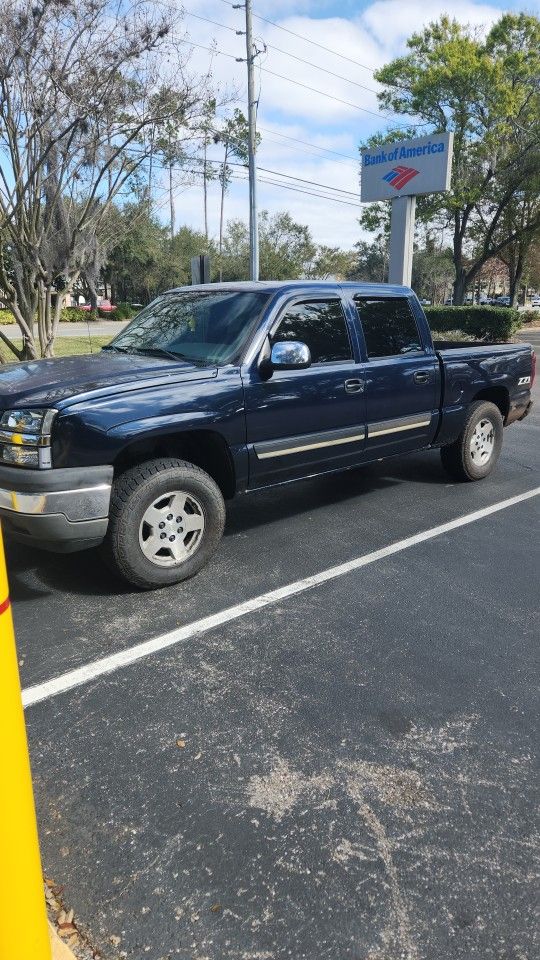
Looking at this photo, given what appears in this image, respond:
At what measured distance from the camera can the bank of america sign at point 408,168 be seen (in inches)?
699

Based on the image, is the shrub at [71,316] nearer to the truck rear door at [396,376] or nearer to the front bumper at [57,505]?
the truck rear door at [396,376]

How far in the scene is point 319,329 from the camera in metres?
4.90

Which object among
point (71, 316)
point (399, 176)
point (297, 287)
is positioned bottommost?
point (71, 316)

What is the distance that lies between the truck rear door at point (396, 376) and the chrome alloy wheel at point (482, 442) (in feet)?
2.34

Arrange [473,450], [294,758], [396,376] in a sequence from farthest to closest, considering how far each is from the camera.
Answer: [473,450]
[396,376]
[294,758]

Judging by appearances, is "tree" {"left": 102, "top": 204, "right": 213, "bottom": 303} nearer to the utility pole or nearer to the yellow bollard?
the utility pole

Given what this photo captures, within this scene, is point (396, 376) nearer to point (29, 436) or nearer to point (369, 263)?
point (29, 436)

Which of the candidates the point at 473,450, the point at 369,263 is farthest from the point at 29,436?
the point at 369,263

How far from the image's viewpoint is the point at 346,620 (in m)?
3.69

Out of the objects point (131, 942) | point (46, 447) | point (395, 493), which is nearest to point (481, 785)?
point (131, 942)

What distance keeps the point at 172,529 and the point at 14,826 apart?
8.55ft

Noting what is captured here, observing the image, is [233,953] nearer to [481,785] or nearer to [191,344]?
[481,785]

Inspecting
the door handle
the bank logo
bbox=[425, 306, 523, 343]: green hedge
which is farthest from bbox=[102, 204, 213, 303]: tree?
the door handle

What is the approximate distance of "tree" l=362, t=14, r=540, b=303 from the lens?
28.6m
